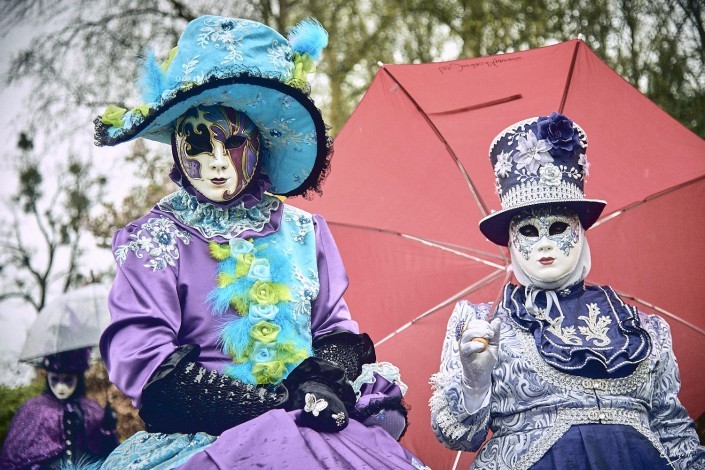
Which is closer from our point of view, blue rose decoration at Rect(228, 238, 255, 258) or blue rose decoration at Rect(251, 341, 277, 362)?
blue rose decoration at Rect(251, 341, 277, 362)

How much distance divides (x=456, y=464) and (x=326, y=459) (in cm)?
153

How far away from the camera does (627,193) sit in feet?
14.9

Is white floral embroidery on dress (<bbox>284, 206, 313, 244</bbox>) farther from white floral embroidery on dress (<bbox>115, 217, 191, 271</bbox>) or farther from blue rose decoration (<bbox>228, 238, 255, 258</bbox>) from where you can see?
white floral embroidery on dress (<bbox>115, 217, 191, 271</bbox>)

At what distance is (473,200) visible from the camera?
4.66m

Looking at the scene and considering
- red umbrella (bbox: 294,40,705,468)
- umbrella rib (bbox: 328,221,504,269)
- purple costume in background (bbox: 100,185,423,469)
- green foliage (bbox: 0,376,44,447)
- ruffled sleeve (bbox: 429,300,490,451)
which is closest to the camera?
purple costume in background (bbox: 100,185,423,469)

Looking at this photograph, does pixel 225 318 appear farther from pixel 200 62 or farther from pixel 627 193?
pixel 627 193

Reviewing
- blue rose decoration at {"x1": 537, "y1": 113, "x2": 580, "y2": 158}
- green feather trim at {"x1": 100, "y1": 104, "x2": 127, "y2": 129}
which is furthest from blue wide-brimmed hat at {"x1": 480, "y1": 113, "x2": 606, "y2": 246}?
green feather trim at {"x1": 100, "y1": 104, "x2": 127, "y2": 129}

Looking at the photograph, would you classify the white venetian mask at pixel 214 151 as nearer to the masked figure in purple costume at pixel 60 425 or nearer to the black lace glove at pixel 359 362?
the black lace glove at pixel 359 362

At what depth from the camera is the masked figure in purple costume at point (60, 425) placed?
17.4 feet

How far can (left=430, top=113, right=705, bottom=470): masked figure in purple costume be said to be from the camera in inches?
143

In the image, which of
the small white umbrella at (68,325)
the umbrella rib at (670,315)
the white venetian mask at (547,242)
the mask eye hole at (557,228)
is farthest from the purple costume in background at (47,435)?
the umbrella rib at (670,315)

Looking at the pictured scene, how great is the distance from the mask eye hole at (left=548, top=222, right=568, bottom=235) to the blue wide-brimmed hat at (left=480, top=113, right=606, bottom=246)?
76mm

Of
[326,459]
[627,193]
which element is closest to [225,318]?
[326,459]

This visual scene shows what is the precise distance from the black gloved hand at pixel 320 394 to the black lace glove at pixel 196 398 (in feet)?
0.21
